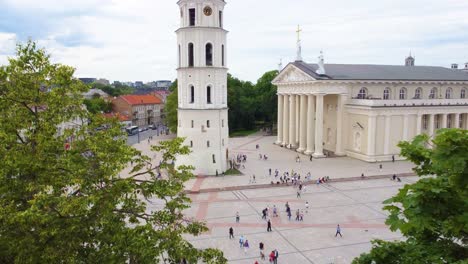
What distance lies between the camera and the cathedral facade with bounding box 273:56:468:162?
161 feet

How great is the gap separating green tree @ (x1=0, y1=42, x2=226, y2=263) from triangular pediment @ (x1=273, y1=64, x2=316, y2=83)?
140 ft

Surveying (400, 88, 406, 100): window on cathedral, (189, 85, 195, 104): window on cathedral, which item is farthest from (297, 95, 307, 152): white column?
(189, 85, 195, 104): window on cathedral

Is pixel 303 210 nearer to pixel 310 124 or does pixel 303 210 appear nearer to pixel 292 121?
pixel 310 124

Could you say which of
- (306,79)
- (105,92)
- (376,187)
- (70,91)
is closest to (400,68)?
(306,79)

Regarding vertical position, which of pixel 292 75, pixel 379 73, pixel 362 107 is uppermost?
pixel 379 73

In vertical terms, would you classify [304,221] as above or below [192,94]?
below

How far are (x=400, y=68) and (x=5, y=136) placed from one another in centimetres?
6253

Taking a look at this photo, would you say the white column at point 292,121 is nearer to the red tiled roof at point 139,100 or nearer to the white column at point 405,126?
the white column at point 405,126

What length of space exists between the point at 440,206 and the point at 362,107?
43.4 m

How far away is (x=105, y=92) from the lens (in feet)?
490

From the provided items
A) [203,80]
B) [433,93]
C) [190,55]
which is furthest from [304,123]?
[190,55]

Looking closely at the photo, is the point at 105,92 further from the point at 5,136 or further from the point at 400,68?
the point at 5,136

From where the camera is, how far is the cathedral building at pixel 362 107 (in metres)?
49.0

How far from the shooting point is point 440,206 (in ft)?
25.3
